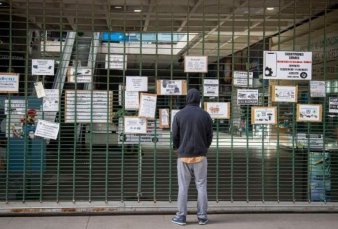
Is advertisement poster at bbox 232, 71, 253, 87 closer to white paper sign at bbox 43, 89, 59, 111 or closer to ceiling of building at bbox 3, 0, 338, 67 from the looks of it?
ceiling of building at bbox 3, 0, 338, 67

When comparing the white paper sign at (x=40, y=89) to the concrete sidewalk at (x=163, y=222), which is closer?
the concrete sidewalk at (x=163, y=222)

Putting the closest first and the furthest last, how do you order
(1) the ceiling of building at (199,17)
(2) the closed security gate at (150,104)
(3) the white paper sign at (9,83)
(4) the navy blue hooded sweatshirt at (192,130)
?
1. (4) the navy blue hooded sweatshirt at (192,130)
2. (3) the white paper sign at (9,83)
3. (2) the closed security gate at (150,104)
4. (1) the ceiling of building at (199,17)

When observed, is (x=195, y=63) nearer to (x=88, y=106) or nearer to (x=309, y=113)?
(x=88, y=106)

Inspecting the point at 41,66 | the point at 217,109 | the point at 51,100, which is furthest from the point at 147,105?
the point at 41,66

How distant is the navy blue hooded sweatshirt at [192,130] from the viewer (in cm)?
702

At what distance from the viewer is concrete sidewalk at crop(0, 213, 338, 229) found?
7070 millimetres

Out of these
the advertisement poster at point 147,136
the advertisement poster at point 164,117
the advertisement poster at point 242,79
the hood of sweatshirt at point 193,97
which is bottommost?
the advertisement poster at point 147,136

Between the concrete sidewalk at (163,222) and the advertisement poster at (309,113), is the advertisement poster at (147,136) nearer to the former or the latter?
the concrete sidewalk at (163,222)

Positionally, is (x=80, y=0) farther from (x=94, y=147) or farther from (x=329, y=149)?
(x=329, y=149)

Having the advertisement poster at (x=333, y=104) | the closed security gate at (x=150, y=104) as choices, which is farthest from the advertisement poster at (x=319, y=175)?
the advertisement poster at (x=333, y=104)

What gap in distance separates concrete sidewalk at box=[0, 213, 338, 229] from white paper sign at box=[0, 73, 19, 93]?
1917mm

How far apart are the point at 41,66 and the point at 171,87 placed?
202 cm

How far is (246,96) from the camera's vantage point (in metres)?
8.05

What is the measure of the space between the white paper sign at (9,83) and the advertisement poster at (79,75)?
2.61 ft
